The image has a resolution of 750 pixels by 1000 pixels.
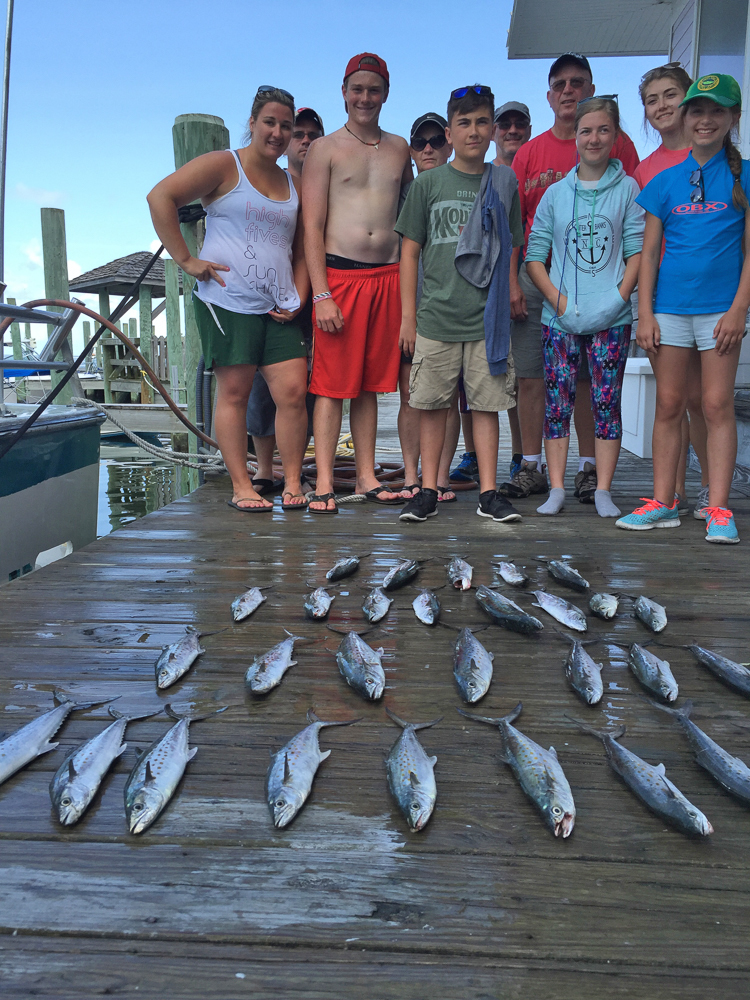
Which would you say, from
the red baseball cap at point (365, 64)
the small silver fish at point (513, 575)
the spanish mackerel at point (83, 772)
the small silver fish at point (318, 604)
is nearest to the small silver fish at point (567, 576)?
the small silver fish at point (513, 575)

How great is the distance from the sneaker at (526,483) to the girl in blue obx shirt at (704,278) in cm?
116

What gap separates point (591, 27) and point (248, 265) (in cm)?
775

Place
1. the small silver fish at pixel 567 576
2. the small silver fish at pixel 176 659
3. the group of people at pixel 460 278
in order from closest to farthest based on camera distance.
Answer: the small silver fish at pixel 176 659
the small silver fish at pixel 567 576
the group of people at pixel 460 278

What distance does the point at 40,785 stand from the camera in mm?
1700

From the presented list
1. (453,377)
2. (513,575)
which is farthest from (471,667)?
(453,377)

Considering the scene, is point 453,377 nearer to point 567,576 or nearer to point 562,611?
point 567,576

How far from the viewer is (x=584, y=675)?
7.18 feet

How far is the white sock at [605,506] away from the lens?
434 cm

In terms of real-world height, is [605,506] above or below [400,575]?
above

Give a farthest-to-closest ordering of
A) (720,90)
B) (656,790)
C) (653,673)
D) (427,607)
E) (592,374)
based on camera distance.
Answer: (592,374), (720,90), (427,607), (653,673), (656,790)

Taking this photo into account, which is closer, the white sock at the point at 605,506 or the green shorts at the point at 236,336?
the green shorts at the point at 236,336

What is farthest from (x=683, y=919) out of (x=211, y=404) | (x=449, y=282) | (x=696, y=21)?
(x=696, y=21)

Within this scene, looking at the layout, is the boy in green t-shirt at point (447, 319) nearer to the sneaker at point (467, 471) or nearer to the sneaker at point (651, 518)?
the sneaker at point (651, 518)

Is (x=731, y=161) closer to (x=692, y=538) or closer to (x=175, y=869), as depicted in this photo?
(x=692, y=538)
